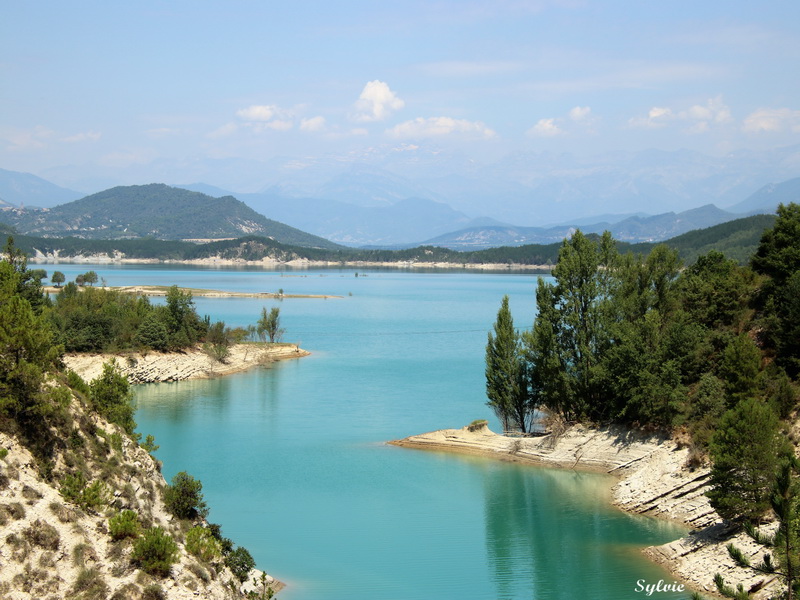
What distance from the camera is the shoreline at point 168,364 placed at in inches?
1631

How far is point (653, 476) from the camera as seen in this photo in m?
22.5

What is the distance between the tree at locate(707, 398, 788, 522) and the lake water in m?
Result: 2.24

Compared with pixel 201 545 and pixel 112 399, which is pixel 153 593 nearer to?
pixel 201 545

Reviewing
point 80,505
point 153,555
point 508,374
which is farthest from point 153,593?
point 508,374

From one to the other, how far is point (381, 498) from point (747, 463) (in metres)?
10.7

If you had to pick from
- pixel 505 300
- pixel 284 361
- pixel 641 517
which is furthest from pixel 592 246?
pixel 284 361

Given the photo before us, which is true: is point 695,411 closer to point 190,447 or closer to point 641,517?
point 641,517

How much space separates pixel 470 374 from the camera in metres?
48.2

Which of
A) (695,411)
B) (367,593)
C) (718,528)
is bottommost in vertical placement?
(367,593)

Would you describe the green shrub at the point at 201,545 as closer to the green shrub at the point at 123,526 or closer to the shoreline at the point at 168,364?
the green shrub at the point at 123,526

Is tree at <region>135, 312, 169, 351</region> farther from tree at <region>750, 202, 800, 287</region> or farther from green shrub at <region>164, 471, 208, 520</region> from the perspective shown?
tree at <region>750, 202, 800, 287</region>

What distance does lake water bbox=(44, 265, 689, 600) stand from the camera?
60.4ft

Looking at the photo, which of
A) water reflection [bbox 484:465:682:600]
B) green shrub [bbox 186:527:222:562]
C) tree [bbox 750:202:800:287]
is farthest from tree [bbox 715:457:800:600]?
tree [bbox 750:202:800:287]

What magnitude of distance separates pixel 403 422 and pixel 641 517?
47.1 ft
